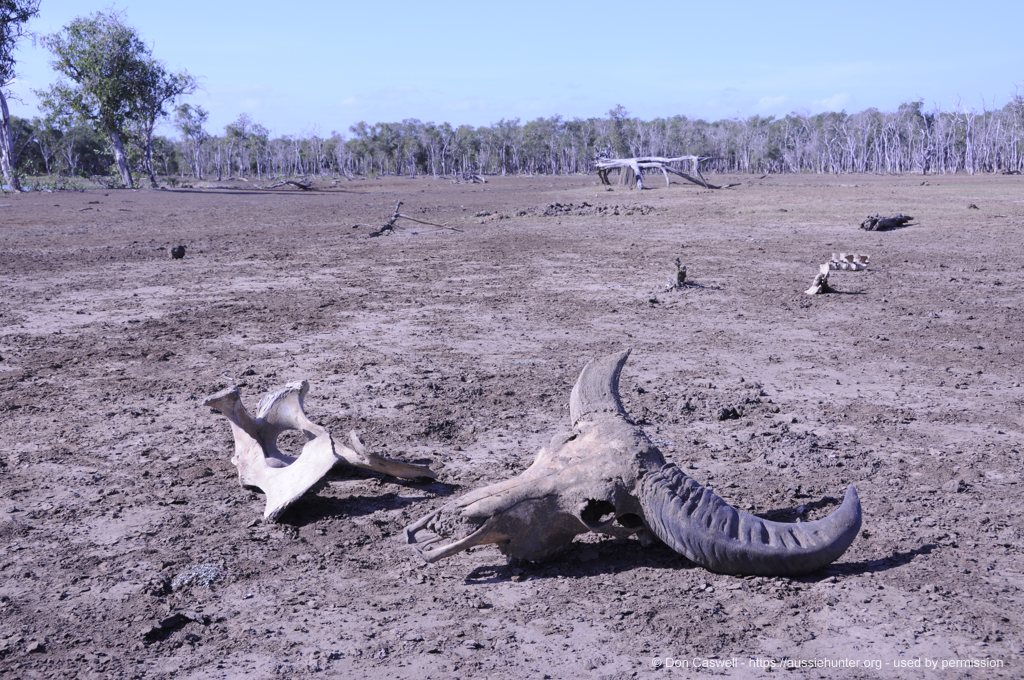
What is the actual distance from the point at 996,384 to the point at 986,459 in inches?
79.9

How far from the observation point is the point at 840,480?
196 inches

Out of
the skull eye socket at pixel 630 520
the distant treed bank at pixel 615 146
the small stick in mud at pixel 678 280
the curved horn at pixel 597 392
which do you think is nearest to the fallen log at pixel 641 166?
the small stick in mud at pixel 678 280

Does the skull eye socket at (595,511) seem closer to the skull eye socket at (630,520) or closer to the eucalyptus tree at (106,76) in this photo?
the skull eye socket at (630,520)

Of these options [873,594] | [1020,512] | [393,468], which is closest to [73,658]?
[393,468]

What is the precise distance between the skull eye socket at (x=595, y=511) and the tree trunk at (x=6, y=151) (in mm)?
41625

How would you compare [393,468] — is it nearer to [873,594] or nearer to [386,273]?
[873,594]

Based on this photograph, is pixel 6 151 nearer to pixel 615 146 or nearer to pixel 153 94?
pixel 153 94

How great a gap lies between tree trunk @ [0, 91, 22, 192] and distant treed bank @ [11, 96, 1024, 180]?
116 feet

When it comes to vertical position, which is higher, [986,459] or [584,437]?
[584,437]

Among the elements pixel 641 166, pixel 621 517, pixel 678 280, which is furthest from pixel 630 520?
pixel 641 166

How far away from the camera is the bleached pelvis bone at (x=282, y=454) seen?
15.2 ft

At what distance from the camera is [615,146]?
10562cm

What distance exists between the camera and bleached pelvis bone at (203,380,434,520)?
463 centimetres

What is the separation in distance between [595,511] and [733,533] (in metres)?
0.61
